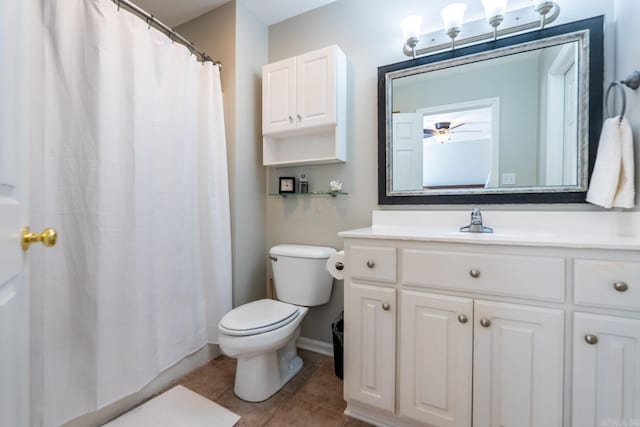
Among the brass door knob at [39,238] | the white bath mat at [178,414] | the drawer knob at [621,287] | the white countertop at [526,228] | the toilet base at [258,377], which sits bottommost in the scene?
the white bath mat at [178,414]

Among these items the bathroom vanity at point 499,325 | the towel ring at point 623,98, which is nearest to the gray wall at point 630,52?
the towel ring at point 623,98

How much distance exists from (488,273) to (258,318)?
108 cm

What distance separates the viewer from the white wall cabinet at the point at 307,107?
1682 mm

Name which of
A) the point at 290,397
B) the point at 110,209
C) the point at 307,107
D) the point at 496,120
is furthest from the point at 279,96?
the point at 290,397

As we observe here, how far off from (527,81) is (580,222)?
725 mm

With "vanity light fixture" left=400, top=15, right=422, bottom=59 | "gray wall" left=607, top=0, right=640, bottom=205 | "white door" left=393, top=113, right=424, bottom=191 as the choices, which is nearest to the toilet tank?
"white door" left=393, top=113, right=424, bottom=191

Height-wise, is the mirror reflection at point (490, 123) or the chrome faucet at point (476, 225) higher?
the mirror reflection at point (490, 123)

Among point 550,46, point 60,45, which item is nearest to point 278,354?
point 60,45

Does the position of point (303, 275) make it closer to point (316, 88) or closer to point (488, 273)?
point (488, 273)

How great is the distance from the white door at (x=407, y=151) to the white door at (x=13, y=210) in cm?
154

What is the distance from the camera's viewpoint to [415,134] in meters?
1.64

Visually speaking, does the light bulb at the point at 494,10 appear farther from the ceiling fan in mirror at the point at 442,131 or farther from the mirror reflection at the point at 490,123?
the ceiling fan in mirror at the point at 442,131

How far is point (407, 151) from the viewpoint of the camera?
1.66 metres

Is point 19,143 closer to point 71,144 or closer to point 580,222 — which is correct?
point 71,144
